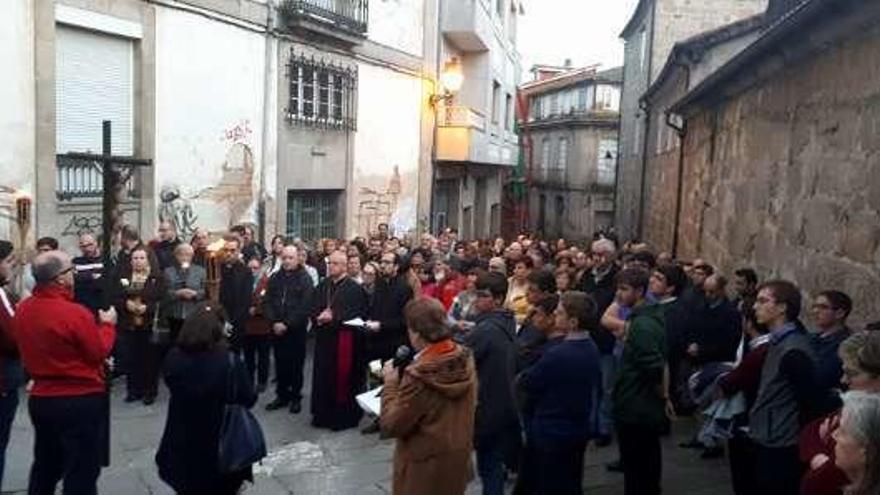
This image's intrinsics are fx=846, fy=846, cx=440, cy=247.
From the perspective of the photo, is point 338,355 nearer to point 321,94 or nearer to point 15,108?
point 15,108

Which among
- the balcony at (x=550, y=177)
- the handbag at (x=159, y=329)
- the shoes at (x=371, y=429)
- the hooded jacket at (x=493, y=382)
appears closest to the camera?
the hooded jacket at (x=493, y=382)

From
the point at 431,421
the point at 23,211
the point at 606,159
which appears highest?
the point at 606,159

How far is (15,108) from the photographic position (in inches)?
360

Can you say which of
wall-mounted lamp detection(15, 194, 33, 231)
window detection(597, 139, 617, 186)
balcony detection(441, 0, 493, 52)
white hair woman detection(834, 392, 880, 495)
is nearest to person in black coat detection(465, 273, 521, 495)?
white hair woman detection(834, 392, 880, 495)

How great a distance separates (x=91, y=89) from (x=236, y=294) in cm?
360

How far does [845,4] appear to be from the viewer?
5.81 meters

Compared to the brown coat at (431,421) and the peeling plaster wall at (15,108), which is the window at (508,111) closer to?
the peeling plaster wall at (15,108)

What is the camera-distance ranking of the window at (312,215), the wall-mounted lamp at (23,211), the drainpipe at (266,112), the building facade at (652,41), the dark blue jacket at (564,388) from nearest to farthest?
the dark blue jacket at (564,388)
the wall-mounted lamp at (23,211)
the drainpipe at (266,112)
the window at (312,215)
the building facade at (652,41)

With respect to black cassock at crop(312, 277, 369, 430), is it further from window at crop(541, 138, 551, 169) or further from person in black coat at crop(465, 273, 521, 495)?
window at crop(541, 138, 551, 169)

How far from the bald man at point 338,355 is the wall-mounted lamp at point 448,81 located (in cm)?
1112

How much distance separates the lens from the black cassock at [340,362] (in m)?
8.00

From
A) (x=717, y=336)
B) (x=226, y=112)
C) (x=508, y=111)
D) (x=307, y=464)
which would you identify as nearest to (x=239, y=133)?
(x=226, y=112)

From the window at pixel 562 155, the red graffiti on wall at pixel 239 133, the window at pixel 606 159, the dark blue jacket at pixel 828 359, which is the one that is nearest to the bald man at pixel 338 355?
the dark blue jacket at pixel 828 359

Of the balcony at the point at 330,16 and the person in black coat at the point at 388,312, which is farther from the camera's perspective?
the balcony at the point at 330,16
